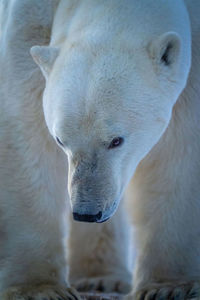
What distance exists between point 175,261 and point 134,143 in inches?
36.1

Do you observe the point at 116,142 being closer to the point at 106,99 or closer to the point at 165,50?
the point at 106,99

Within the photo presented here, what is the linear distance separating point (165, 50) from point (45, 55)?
1.84 feet

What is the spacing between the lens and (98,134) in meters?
3.56

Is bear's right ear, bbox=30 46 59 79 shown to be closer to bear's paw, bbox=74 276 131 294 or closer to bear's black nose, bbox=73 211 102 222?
bear's black nose, bbox=73 211 102 222

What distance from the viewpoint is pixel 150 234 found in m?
4.43

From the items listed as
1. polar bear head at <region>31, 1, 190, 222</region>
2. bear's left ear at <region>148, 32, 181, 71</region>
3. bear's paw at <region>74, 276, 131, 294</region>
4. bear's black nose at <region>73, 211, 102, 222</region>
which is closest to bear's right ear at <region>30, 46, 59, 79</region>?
polar bear head at <region>31, 1, 190, 222</region>

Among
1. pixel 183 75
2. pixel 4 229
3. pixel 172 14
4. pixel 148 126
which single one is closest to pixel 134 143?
pixel 148 126

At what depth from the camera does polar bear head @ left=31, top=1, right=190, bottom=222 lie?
11.7ft

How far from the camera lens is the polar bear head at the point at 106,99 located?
A: 3.57 meters

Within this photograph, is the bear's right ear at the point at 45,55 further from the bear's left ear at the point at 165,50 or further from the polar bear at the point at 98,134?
the bear's left ear at the point at 165,50

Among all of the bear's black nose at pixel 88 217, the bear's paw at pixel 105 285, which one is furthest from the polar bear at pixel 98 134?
the bear's paw at pixel 105 285

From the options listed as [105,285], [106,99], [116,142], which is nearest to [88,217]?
[116,142]

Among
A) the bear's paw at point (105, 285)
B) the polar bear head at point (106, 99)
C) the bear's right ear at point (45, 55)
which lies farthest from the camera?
the bear's paw at point (105, 285)

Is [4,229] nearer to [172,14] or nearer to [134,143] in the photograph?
[134,143]
